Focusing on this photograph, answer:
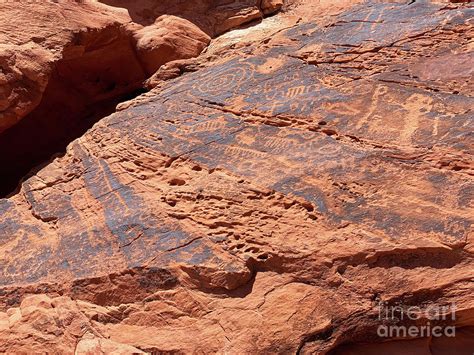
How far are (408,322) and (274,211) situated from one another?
1.10m

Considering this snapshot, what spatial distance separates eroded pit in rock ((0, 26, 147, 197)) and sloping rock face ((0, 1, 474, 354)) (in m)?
1.14

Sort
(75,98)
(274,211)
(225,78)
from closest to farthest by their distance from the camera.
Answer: (274,211) < (225,78) < (75,98)

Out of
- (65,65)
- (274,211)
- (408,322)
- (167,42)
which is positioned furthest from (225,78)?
(408,322)

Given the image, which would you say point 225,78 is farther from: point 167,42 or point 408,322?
point 408,322

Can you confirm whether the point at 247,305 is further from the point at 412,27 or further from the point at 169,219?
the point at 412,27

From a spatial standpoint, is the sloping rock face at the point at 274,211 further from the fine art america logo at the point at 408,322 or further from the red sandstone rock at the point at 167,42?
the red sandstone rock at the point at 167,42

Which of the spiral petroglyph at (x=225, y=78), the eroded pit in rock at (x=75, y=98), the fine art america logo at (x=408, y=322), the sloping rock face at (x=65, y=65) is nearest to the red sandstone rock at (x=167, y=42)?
the sloping rock face at (x=65, y=65)

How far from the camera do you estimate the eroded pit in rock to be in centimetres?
582

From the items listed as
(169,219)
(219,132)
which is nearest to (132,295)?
(169,219)

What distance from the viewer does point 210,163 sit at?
4160mm

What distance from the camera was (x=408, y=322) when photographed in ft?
10.3

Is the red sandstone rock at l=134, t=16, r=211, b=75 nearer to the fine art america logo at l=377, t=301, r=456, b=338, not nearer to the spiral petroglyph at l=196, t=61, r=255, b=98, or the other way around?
the spiral petroglyph at l=196, t=61, r=255, b=98

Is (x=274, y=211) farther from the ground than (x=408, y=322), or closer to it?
farther from the ground

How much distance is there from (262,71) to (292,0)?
1987 millimetres
